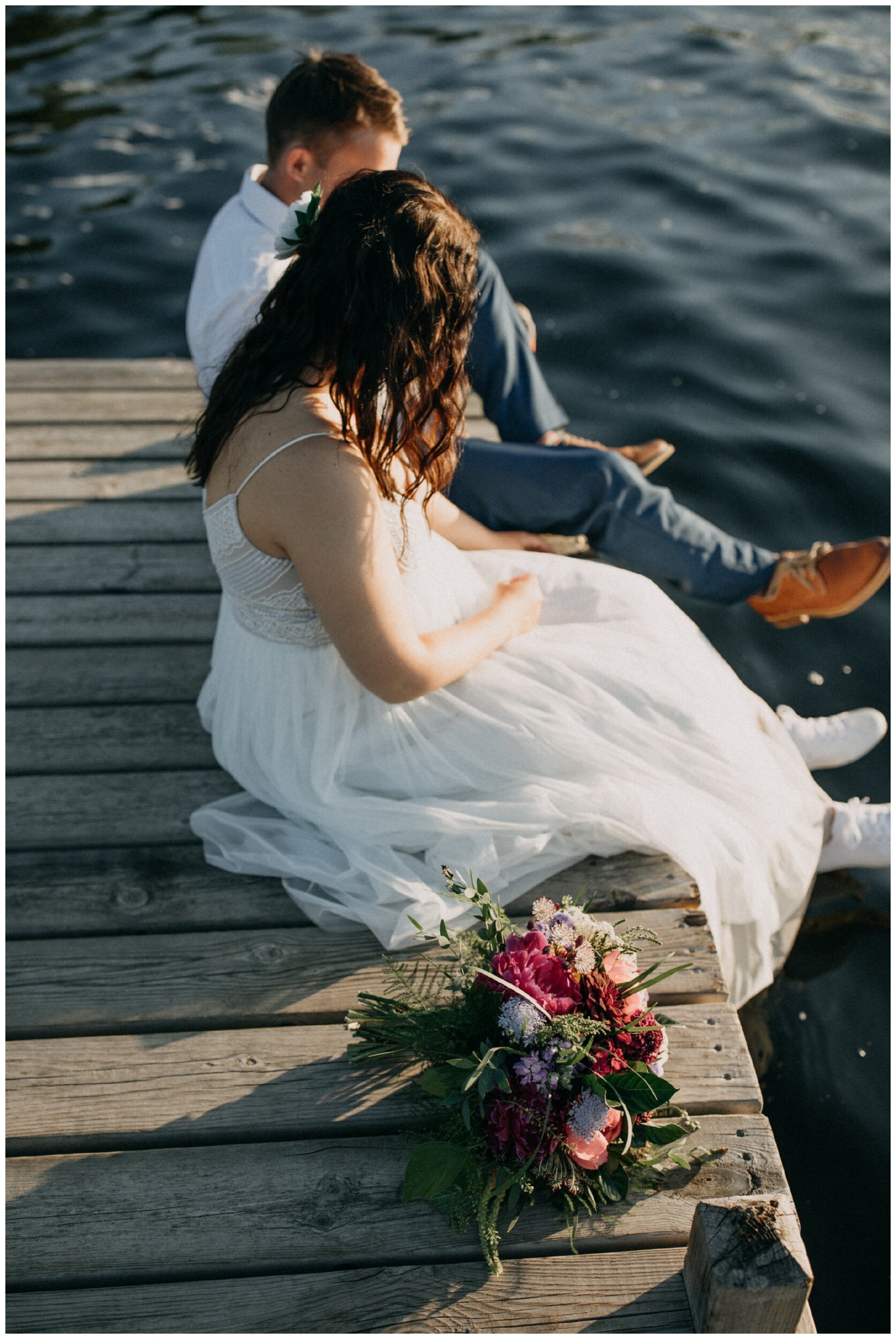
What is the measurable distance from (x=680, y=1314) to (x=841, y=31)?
9.87 metres

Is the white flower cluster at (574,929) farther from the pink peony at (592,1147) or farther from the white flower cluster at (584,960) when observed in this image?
the pink peony at (592,1147)

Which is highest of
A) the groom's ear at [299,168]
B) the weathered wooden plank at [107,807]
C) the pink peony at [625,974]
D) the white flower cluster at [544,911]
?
the groom's ear at [299,168]

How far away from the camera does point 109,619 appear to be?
3.21m

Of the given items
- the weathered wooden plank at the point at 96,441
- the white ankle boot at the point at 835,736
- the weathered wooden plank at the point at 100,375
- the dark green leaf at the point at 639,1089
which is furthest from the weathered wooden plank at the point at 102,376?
the dark green leaf at the point at 639,1089

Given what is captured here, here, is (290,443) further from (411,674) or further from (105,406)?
(105,406)

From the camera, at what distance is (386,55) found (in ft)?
28.8

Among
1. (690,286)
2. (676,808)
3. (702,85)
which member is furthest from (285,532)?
(702,85)

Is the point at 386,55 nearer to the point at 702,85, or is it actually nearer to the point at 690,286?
the point at 702,85

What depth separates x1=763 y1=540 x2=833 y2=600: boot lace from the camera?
10.4ft

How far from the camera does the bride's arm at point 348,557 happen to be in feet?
6.52

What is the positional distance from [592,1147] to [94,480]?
2952mm

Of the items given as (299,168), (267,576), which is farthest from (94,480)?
(267,576)

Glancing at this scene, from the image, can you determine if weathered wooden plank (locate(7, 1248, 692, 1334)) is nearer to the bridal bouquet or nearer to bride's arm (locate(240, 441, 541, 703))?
the bridal bouquet

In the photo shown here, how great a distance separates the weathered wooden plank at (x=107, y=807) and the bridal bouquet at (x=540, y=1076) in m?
0.96
